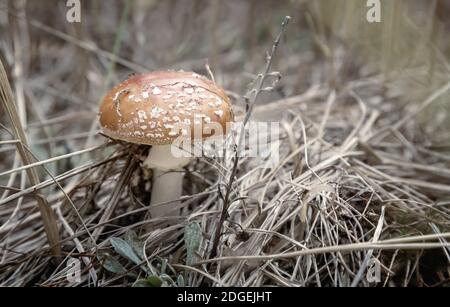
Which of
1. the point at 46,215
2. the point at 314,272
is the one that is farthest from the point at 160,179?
the point at 314,272

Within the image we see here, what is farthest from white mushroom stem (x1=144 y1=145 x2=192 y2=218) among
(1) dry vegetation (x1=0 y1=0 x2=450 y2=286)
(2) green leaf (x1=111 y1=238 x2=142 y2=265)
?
(2) green leaf (x1=111 y1=238 x2=142 y2=265)

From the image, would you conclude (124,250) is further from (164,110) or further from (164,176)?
(164,110)

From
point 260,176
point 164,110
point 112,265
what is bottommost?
point 112,265

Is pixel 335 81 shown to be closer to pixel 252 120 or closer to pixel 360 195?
pixel 252 120

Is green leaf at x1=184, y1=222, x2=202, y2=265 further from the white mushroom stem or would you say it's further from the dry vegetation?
the white mushroom stem

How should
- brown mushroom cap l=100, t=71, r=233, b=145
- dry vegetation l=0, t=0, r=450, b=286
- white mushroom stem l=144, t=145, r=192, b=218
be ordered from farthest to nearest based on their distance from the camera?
white mushroom stem l=144, t=145, r=192, b=218
dry vegetation l=0, t=0, r=450, b=286
brown mushroom cap l=100, t=71, r=233, b=145

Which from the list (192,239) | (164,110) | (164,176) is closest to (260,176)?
(164,176)

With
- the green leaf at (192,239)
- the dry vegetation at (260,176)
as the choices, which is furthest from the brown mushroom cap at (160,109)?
the green leaf at (192,239)
